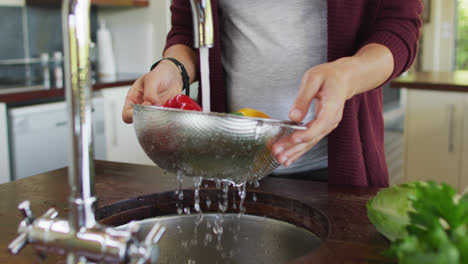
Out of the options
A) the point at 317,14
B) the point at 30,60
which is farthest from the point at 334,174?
the point at 30,60

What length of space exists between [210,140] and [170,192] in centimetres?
28

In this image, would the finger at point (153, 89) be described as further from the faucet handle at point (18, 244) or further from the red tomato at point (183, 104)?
the faucet handle at point (18, 244)

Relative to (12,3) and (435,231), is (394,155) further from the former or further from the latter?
(435,231)

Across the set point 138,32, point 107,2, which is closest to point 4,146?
point 107,2

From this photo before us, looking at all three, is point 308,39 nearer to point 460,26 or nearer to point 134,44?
point 134,44

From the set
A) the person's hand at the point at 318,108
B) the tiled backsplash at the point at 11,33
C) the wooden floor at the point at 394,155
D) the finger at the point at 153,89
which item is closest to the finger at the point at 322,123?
the person's hand at the point at 318,108

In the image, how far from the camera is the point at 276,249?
0.92 m

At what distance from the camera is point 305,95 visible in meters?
0.72

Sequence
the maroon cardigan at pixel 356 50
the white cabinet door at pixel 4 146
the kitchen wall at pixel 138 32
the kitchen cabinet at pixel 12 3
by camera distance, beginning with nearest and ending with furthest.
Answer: the maroon cardigan at pixel 356 50 → the white cabinet door at pixel 4 146 → the kitchen cabinet at pixel 12 3 → the kitchen wall at pixel 138 32

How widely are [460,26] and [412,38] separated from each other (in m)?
5.46

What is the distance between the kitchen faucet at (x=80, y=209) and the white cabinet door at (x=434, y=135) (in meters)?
2.64

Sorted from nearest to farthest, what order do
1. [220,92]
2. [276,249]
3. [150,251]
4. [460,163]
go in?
1. [150,251]
2. [276,249]
3. [220,92]
4. [460,163]

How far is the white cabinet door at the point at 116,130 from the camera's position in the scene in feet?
9.05

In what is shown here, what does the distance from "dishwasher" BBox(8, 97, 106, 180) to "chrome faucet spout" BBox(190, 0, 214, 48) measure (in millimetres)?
1593
